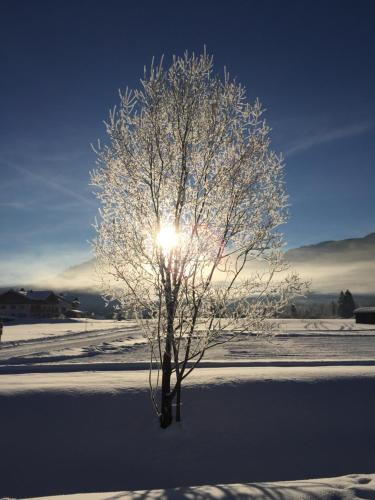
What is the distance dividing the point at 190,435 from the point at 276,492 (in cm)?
281

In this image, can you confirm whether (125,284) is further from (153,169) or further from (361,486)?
(361,486)

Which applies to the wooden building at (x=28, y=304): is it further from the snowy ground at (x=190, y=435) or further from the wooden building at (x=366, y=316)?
the snowy ground at (x=190, y=435)

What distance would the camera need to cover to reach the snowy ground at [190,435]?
7152mm

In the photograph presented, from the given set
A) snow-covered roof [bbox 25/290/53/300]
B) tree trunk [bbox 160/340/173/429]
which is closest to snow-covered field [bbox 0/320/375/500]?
tree trunk [bbox 160/340/173/429]

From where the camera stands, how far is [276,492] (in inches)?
223

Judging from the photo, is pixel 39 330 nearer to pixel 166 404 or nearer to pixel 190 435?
pixel 166 404

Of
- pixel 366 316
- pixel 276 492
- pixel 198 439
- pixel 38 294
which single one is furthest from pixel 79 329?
pixel 38 294

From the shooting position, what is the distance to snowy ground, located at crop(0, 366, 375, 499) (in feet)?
23.5

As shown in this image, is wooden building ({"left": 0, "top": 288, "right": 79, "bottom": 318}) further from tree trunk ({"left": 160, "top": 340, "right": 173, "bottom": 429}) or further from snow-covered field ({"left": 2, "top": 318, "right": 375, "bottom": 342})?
tree trunk ({"left": 160, "top": 340, "right": 173, "bottom": 429})

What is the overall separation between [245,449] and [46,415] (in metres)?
4.26

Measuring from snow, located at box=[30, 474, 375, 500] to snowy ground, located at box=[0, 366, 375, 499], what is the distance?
60 millimetres

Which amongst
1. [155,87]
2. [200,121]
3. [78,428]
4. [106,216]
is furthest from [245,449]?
[155,87]

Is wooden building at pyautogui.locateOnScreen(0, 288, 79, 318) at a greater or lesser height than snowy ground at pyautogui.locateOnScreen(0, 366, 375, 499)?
greater

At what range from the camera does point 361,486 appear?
18.5ft
